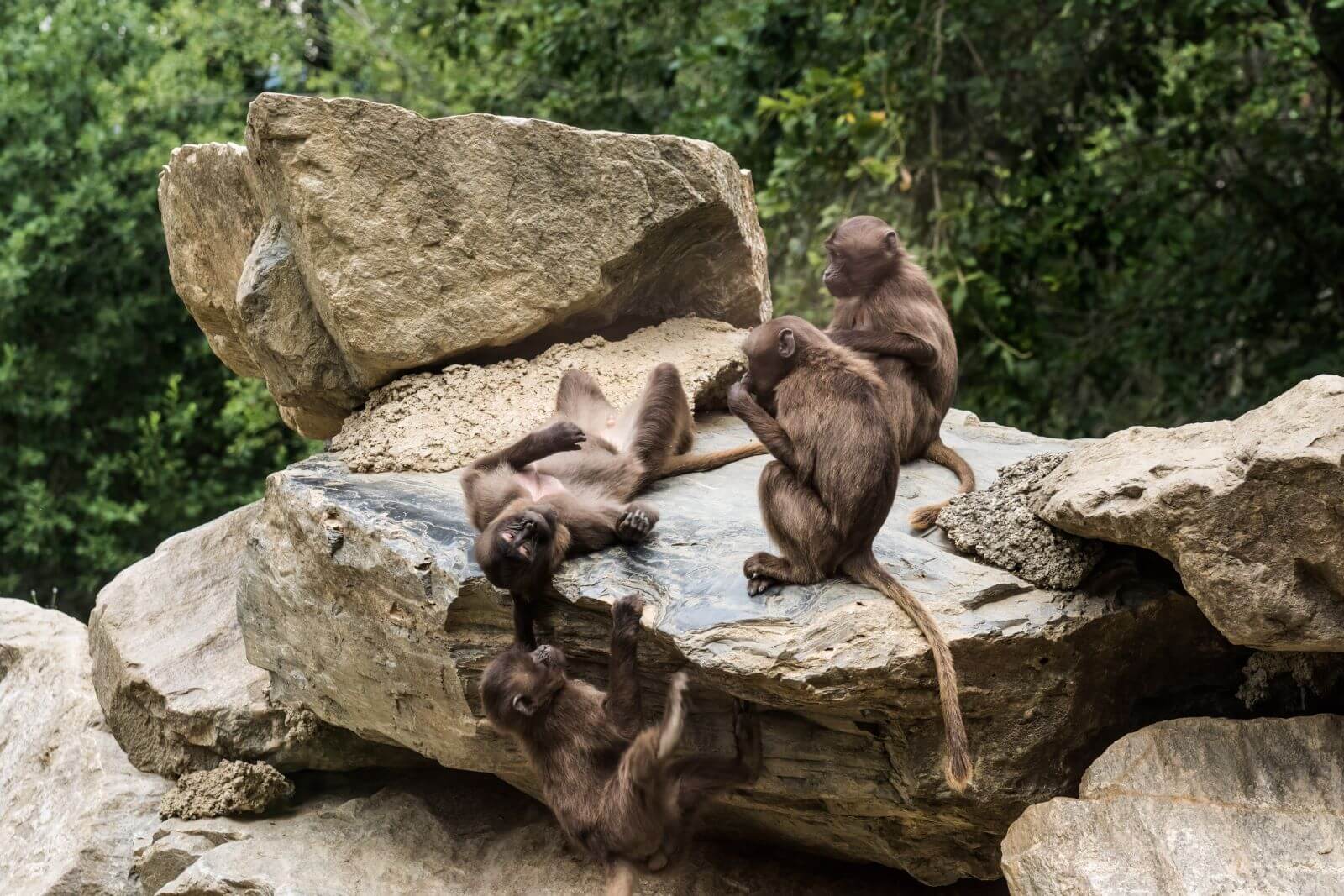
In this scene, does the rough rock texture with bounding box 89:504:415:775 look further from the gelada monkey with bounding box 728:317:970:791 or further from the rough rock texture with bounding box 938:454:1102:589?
the rough rock texture with bounding box 938:454:1102:589

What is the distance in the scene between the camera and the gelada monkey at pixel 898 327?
591cm

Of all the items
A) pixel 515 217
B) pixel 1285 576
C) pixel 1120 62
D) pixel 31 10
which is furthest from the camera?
pixel 31 10

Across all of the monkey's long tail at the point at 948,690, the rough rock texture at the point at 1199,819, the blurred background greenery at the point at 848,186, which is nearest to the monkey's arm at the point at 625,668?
the monkey's long tail at the point at 948,690

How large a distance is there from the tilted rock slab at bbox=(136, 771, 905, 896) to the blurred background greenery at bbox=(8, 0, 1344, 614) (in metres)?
3.15

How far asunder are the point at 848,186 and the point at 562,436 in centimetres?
581

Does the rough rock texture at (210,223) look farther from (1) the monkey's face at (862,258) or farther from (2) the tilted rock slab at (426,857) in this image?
(1) the monkey's face at (862,258)

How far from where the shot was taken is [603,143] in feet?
20.9

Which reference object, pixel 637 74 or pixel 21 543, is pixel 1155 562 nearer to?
pixel 637 74

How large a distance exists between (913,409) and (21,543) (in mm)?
9638

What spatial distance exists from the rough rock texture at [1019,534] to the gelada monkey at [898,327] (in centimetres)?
86

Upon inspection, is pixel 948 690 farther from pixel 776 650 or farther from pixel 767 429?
pixel 767 429

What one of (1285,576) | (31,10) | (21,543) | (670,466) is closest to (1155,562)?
(1285,576)

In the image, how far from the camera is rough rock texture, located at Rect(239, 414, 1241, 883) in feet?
14.0

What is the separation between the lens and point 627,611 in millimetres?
4617
